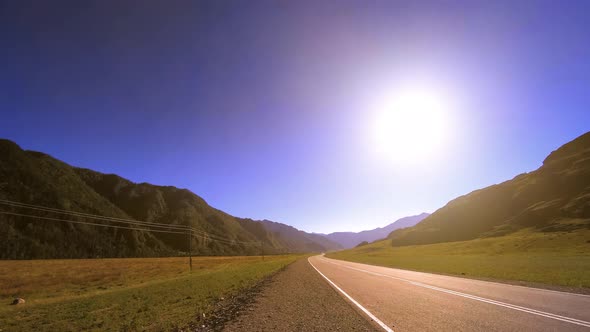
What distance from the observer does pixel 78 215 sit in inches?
3939

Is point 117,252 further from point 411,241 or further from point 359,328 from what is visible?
point 411,241

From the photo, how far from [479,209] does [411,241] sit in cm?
4010

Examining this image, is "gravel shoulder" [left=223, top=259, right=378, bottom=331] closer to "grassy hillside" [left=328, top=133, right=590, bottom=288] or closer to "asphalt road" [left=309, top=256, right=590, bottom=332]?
"asphalt road" [left=309, top=256, right=590, bottom=332]

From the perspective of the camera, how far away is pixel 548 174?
136 meters

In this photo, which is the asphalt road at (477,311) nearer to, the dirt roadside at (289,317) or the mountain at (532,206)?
the dirt roadside at (289,317)

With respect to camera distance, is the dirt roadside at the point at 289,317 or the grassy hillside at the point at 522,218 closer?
the dirt roadside at the point at 289,317

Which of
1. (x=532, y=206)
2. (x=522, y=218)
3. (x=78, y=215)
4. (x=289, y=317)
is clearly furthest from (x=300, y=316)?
(x=532, y=206)

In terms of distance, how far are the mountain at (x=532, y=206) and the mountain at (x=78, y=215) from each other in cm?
10144

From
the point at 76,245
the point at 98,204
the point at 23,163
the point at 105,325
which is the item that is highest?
the point at 23,163

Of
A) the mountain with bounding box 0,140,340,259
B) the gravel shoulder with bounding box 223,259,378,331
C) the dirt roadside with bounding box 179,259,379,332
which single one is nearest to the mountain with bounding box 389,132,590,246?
the mountain with bounding box 0,140,340,259

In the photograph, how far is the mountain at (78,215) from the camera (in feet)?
290

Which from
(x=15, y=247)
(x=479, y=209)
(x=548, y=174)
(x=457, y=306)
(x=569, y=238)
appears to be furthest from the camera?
(x=479, y=209)

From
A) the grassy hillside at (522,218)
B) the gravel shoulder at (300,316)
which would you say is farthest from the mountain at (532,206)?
the gravel shoulder at (300,316)

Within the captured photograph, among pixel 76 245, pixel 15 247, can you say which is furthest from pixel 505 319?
pixel 76 245
